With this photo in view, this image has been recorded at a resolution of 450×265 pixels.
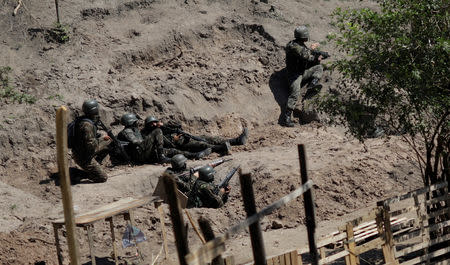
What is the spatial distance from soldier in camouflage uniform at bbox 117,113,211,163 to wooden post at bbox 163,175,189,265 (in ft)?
34.7

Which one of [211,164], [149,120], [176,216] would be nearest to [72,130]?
[149,120]

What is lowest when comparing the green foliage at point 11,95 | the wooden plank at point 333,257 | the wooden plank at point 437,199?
the green foliage at point 11,95

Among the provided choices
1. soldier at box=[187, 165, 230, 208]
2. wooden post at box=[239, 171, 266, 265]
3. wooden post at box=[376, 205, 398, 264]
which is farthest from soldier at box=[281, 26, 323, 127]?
wooden post at box=[239, 171, 266, 265]

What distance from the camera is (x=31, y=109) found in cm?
1689

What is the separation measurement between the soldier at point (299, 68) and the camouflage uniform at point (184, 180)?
204 inches

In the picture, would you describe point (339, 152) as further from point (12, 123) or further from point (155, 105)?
point (12, 123)

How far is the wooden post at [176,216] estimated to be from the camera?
5.54 meters

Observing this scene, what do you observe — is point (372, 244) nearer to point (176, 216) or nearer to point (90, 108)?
point (176, 216)

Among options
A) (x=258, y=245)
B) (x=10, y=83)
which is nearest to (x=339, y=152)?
(x=10, y=83)

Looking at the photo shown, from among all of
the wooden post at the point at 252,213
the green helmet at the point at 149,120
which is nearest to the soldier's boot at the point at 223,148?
the green helmet at the point at 149,120

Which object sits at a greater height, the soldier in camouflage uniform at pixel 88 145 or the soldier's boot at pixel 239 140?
the soldier in camouflage uniform at pixel 88 145

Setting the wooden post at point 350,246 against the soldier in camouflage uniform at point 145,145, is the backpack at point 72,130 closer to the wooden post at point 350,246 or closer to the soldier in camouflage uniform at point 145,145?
the soldier in camouflage uniform at point 145,145

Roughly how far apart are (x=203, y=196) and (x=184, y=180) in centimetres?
59

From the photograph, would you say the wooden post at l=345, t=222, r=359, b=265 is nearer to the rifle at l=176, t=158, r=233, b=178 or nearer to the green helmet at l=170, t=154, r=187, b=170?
the rifle at l=176, t=158, r=233, b=178
